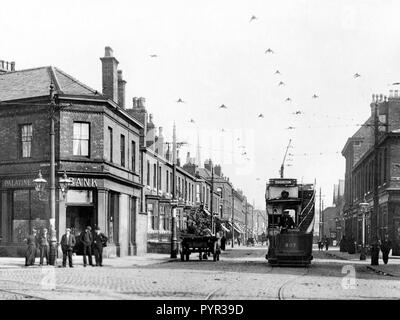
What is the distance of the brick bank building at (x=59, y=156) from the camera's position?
30.5 m

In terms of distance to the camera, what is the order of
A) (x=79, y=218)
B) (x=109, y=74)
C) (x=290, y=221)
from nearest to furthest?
1. (x=290, y=221)
2. (x=79, y=218)
3. (x=109, y=74)

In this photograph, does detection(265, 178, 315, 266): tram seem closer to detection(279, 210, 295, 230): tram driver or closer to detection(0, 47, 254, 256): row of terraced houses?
detection(279, 210, 295, 230): tram driver

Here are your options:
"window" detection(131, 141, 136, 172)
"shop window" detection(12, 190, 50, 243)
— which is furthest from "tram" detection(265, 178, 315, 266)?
"window" detection(131, 141, 136, 172)

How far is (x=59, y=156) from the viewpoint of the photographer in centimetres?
3028

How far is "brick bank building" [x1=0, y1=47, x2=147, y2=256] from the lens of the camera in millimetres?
30484

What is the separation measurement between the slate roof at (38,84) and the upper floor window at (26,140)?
1527 mm

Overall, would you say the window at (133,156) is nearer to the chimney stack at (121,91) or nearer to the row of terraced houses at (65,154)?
the row of terraced houses at (65,154)

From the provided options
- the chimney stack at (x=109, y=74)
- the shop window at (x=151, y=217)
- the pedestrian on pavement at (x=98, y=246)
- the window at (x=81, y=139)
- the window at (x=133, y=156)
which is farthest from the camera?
the shop window at (x=151, y=217)

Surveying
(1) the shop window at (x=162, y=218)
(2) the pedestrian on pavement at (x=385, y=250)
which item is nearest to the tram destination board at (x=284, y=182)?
(2) the pedestrian on pavement at (x=385, y=250)

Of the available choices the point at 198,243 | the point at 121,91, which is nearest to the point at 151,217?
the point at 121,91

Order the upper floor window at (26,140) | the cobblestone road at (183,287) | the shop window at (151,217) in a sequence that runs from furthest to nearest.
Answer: the shop window at (151,217)
the upper floor window at (26,140)
the cobblestone road at (183,287)

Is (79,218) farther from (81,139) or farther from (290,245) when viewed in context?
(290,245)

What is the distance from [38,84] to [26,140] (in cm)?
307
